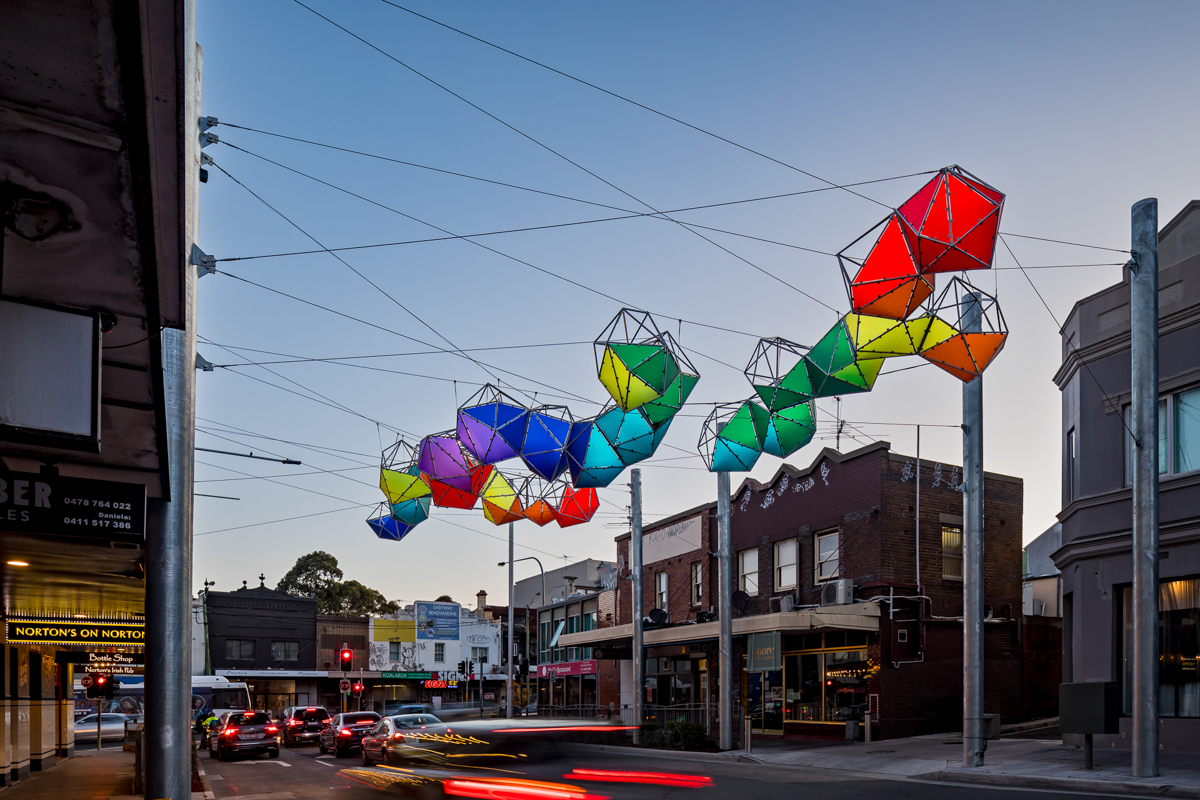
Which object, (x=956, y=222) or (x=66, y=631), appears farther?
(x=66, y=631)

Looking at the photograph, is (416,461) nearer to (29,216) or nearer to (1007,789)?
(1007,789)

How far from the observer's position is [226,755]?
32500 mm

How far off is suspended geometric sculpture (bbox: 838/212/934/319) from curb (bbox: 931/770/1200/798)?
7.57m

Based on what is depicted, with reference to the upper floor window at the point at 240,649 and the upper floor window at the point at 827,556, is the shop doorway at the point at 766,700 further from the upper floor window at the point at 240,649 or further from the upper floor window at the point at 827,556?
the upper floor window at the point at 240,649

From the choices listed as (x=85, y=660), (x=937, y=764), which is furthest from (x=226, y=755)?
(x=937, y=764)

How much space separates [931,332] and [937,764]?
10276 mm

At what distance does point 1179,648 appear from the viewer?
18.4m

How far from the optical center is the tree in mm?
89688

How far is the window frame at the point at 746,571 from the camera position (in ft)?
112

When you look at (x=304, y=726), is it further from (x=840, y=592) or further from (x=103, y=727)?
(x=840, y=592)

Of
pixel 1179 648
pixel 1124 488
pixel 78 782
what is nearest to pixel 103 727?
pixel 78 782

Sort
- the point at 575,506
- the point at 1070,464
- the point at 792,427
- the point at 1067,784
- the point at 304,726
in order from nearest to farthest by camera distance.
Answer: the point at 1067,784
the point at 792,427
the point at 1070,464
the point at 575,506
the point at 304,726

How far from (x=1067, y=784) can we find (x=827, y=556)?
15.5m

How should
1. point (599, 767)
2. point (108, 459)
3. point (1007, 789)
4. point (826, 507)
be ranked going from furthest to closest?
point (826, 507) < point (1007, 789) < point (599, 767) < point (108, 459)
